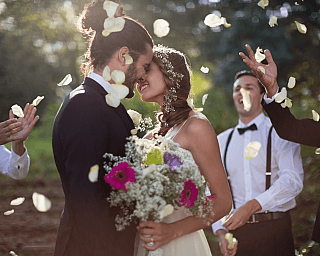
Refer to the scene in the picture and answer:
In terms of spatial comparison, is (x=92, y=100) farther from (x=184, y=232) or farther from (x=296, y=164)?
(x=296, y=164)

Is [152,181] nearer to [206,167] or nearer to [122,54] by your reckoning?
[206,167]

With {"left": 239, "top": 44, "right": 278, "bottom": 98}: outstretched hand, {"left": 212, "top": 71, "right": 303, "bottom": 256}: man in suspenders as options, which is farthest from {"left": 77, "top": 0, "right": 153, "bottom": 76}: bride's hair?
{"left": 212, "top": 71, "right": 303, "bottom": 256}: man in suspenders

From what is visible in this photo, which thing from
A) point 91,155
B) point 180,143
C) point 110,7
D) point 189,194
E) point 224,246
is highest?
point 110,7

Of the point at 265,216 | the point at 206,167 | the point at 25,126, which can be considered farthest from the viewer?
the point at 265,216

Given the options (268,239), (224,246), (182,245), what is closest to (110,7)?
(182,245)

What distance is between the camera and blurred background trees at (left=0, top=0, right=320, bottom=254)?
21.5ft

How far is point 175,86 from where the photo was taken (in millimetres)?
3201

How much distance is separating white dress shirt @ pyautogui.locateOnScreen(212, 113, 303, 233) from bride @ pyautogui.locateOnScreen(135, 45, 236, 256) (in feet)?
3.55

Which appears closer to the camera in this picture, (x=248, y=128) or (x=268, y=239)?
(x=268, y=239)

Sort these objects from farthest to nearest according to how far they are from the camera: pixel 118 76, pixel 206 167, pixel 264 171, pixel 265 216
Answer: pixel 264 171 → pixel 265 216 → pixel 206 167 → pixel 118 76

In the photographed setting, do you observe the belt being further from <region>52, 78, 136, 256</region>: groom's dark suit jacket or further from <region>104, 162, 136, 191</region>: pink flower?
<region>104, 162, 136, 191</region>: pink flower

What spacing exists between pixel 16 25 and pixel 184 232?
13.9 metres

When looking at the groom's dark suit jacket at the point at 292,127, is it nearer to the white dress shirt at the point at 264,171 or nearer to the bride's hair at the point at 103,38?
the white dress shirt at the point at 264,171

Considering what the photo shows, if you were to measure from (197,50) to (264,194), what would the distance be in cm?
664
